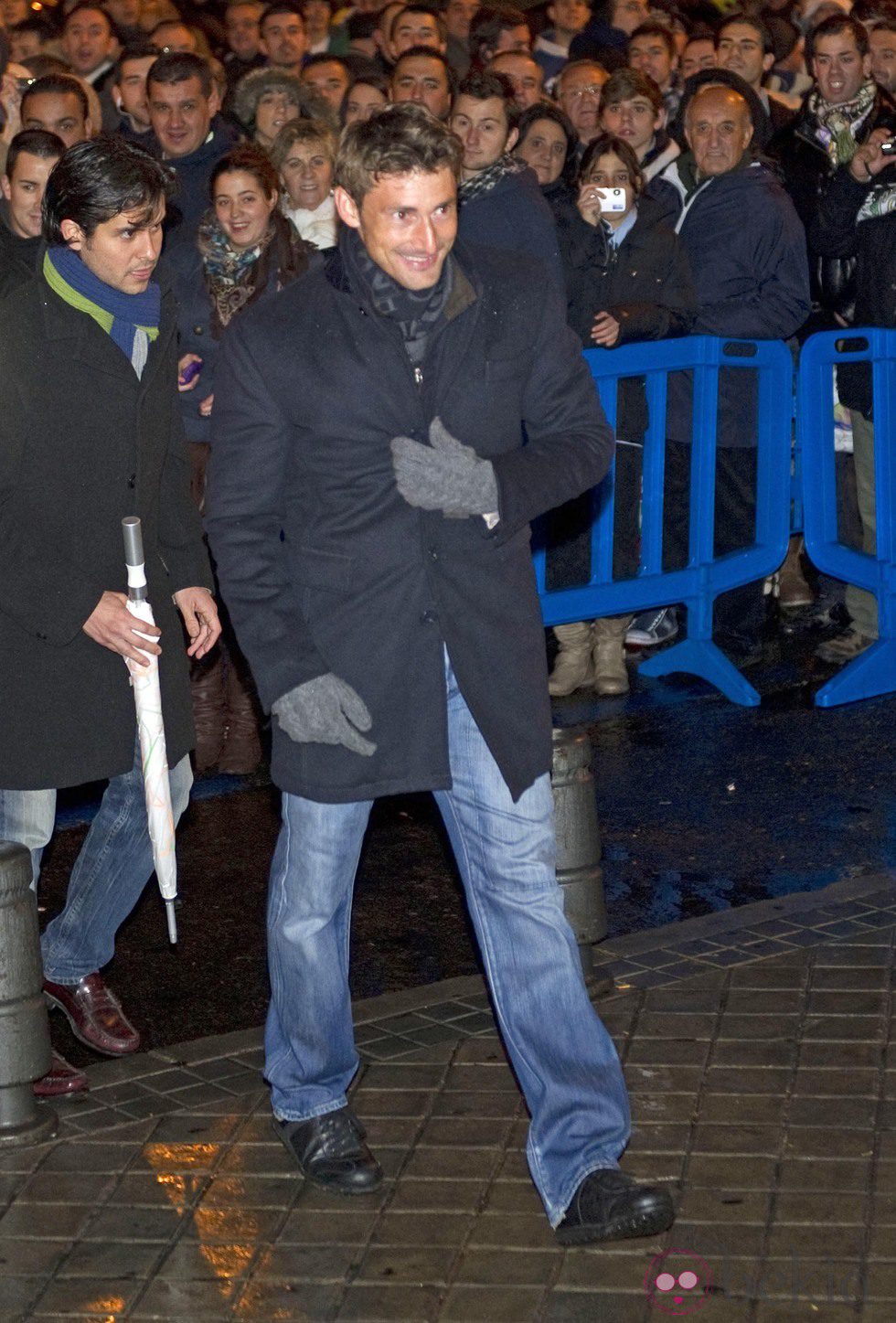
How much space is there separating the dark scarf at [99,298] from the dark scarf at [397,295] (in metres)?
0.80

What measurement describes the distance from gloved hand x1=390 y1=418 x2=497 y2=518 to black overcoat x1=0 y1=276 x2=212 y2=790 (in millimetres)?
1068

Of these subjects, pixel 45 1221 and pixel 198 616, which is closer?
pixel 45 1221

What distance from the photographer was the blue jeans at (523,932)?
422 centimetres

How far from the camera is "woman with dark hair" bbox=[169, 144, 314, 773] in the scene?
304 inches

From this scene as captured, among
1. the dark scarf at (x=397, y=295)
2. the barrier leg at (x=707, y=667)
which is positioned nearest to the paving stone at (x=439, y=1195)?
the dark scarf at (x=397, y=295)

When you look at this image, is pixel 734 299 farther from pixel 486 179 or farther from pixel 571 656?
pixel 571 656

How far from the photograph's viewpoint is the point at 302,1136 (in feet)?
14.9

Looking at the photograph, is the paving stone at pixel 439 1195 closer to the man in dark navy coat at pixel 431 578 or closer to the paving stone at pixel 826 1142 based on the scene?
the man in dark navy coat at pixel 431 578

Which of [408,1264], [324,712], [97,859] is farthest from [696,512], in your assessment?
[408,1264]

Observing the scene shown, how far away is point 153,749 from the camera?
484cm

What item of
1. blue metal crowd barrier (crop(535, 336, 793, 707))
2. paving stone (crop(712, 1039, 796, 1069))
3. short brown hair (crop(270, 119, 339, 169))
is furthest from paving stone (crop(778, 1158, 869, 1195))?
short brown hair (crop(270, 119, 339, 169))

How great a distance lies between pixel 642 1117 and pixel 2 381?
2220mm

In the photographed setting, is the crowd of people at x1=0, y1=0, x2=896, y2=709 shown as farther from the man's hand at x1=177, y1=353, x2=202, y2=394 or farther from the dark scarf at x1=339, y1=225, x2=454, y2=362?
the dark scarf at x1=339, y1=225, x2=454, y2=362

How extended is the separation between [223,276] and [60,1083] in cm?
367
